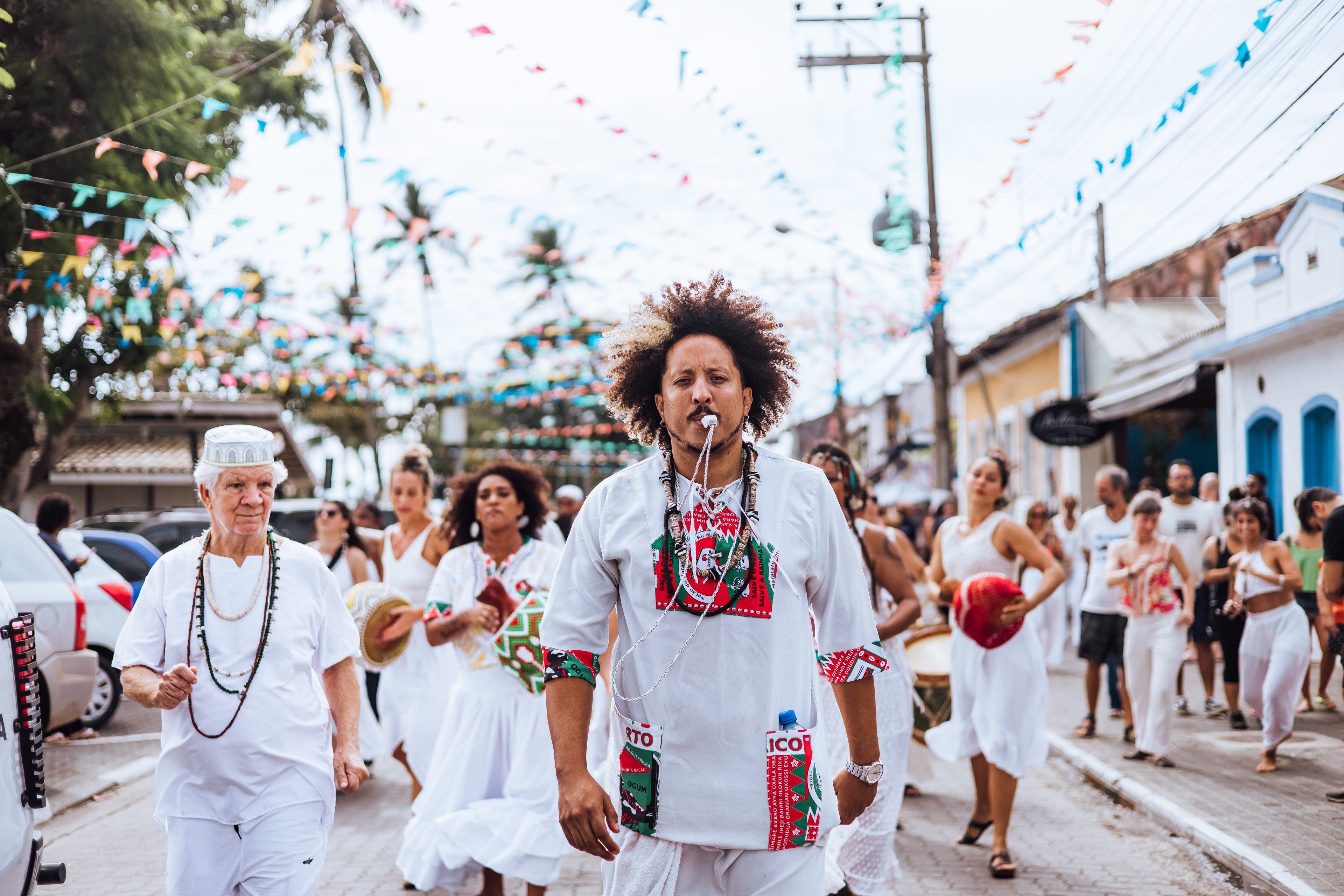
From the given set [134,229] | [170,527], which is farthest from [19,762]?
[170,527]

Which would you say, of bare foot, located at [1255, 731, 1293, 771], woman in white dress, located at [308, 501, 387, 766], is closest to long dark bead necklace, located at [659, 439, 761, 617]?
woman in white dress, located at [308, 501, 387, 766]

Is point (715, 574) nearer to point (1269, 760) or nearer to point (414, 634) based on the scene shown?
point (414, 634)

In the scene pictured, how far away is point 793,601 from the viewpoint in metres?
3.07

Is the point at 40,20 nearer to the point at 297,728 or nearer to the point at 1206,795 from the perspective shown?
the point at 297,728

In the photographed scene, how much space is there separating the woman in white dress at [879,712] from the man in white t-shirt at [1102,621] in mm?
3991

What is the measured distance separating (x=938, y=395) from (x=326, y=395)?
10826mm

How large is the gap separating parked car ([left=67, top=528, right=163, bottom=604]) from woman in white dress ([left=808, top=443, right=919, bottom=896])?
9.24m

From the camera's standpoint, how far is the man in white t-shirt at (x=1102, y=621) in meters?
10.3

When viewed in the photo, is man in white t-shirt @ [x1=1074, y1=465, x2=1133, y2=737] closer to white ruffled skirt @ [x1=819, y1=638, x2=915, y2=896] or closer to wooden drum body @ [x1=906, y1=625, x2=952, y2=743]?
wooden drum body @ [x1=906, y1=625, x2=952, y2=743]

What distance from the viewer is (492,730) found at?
19.3 feet

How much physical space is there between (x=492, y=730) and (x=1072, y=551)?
11.7 meters

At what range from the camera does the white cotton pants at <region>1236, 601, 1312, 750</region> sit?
8695 millimetres

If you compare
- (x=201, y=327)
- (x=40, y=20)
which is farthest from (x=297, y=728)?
(x=201, y=327)

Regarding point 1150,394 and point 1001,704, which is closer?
point 1001,704
